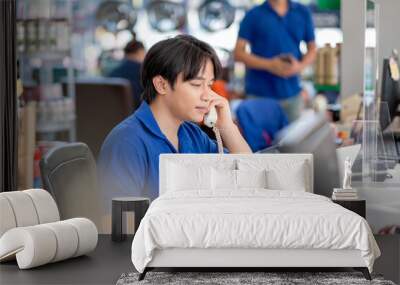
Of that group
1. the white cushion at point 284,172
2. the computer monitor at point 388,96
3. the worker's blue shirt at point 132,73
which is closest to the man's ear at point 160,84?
the worker's blue shirt at point 132,73

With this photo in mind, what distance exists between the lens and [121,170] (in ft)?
25.2

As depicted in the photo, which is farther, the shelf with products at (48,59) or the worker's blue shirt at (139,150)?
the shelf with products at (48,59)

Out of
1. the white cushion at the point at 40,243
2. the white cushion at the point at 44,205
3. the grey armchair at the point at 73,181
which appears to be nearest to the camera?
the white cushion at the point at 40,243

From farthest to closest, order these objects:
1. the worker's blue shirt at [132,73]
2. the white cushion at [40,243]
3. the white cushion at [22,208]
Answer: the worker's blue shirt at [132,73] → the white cushion at [22,208] → the white cushion at [40,243]

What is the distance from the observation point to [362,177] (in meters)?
7.74

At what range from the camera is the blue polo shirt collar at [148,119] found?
7617mm

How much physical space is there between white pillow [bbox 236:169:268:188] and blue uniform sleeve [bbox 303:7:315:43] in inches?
51.8

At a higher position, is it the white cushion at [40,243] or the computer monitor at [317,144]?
the computer monitor at [317,144]

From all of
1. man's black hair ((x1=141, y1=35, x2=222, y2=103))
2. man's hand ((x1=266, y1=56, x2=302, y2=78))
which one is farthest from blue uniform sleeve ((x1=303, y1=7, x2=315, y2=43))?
man's black hair ((x1=141, y1=35, x2=222, y2=103))

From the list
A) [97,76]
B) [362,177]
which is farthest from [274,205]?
[97,76]

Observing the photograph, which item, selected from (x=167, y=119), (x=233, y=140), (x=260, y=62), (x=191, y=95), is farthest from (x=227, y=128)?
(x=260, y=62)

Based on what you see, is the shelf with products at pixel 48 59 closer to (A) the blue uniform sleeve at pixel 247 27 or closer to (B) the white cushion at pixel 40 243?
(A) the blue uniform sleeve at pixel 247 27

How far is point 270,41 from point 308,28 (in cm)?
35

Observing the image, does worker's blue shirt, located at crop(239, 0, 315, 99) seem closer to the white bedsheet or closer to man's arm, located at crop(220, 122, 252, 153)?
man's arm, located at crop(220, 122, 252, 153)
